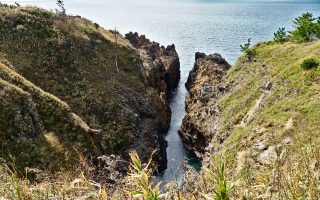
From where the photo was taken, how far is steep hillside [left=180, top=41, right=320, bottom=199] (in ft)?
25.8

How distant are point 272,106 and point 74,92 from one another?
3548 cm

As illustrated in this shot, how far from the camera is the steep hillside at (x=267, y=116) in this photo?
788 centimetres

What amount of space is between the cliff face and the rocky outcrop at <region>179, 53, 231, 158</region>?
6.48 meters

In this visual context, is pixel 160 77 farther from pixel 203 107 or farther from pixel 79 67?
pixel 79 67

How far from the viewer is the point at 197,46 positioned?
159625 millimetres

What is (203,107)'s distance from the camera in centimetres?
7100

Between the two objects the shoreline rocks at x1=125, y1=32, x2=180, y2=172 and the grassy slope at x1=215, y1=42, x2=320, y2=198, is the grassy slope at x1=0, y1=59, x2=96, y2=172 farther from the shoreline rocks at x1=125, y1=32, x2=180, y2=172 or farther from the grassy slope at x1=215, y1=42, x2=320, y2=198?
the grassy slope at x1=215, y1=42, x2=320, y2=198

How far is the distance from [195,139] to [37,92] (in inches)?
1134

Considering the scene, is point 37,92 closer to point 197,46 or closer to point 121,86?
point 121,86

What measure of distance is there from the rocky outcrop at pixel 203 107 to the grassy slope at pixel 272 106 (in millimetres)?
4212

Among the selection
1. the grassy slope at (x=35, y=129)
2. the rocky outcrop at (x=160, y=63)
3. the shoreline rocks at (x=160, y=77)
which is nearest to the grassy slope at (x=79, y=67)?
the shoreline rocks at (x=160, y=77)

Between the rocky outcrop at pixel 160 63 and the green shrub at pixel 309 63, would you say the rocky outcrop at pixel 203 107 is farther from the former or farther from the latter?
the green shrub at pixel 309 63

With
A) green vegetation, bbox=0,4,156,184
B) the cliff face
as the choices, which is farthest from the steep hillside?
green vegetation, bbox=0,4,156,184

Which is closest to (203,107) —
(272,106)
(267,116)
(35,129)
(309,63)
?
(309,63)
